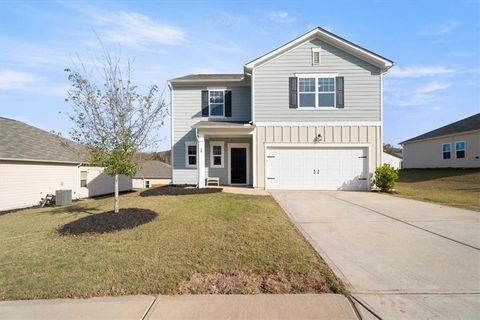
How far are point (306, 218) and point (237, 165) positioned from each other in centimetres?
918

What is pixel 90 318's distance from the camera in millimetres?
3229

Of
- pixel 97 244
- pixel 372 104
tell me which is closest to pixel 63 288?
pixel 97 244

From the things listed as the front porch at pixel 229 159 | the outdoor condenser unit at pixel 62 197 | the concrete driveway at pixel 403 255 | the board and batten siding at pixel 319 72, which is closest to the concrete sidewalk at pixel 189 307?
the concrete driveway at pixel 403 255

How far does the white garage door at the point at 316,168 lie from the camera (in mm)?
14938

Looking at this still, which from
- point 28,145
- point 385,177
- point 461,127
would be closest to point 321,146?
point 385,177

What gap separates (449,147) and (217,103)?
76.0 feet

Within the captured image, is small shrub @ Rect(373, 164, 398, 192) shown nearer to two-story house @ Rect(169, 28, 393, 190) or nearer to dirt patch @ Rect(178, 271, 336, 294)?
two-story house @ Rect(169, 28, 393, 190)

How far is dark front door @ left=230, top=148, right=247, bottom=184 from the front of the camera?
16.7 meters

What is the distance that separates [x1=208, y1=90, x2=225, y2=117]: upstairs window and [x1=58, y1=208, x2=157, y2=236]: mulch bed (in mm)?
9989

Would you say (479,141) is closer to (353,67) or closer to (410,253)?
(353,67)

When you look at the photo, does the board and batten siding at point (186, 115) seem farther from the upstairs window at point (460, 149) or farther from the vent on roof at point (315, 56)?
the upstairs window at point (460, 149)

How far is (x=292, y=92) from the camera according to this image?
14.9m

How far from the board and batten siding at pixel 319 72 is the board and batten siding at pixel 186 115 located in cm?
202

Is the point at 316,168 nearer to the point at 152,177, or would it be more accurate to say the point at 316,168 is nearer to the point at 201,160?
the point at 201,160
